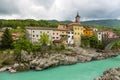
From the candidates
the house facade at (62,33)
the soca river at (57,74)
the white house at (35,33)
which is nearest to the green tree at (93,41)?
the house facade at (62,33)

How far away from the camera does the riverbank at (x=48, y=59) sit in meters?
32.7

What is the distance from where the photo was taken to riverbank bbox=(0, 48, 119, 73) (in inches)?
1288

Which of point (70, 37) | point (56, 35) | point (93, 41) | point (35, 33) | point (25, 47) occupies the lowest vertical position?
point (25, 47)

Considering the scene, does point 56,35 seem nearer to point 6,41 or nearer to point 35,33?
point 35,33

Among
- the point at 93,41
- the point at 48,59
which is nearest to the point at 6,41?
the point at 48,59

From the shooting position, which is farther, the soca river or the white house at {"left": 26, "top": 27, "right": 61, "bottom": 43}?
the white house at {"left": 26, "top": 27, "right": 61, "bottom": 43}

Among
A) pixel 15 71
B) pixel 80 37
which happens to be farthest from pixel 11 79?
pixel 80 37

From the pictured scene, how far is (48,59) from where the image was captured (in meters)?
34.9

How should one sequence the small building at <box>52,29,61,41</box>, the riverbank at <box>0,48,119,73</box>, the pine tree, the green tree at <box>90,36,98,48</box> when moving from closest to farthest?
the riverbank at <box>0,48,119,73</box>
the pine tree
the small building at <box>52,29,61,41</box>
the green tree at <box>90,36,98,48</box>

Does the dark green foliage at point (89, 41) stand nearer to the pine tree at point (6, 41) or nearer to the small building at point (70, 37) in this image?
the small building at point (70, 37)

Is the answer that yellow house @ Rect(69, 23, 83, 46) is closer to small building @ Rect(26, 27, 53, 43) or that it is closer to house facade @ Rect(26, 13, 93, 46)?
house facade @ Rect(26, 13, 93, 46)

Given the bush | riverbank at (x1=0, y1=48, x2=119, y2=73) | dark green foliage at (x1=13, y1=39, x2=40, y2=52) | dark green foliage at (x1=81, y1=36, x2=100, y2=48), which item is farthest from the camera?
dark green foliage at (x1=81, y1=36, x2=100, y2=48)

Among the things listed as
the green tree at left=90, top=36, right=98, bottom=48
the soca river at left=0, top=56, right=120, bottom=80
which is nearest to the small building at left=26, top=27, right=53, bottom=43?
the green tree at left=90, top=36, right=98, bottom=48

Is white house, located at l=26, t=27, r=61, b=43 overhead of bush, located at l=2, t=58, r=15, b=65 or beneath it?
overhead
